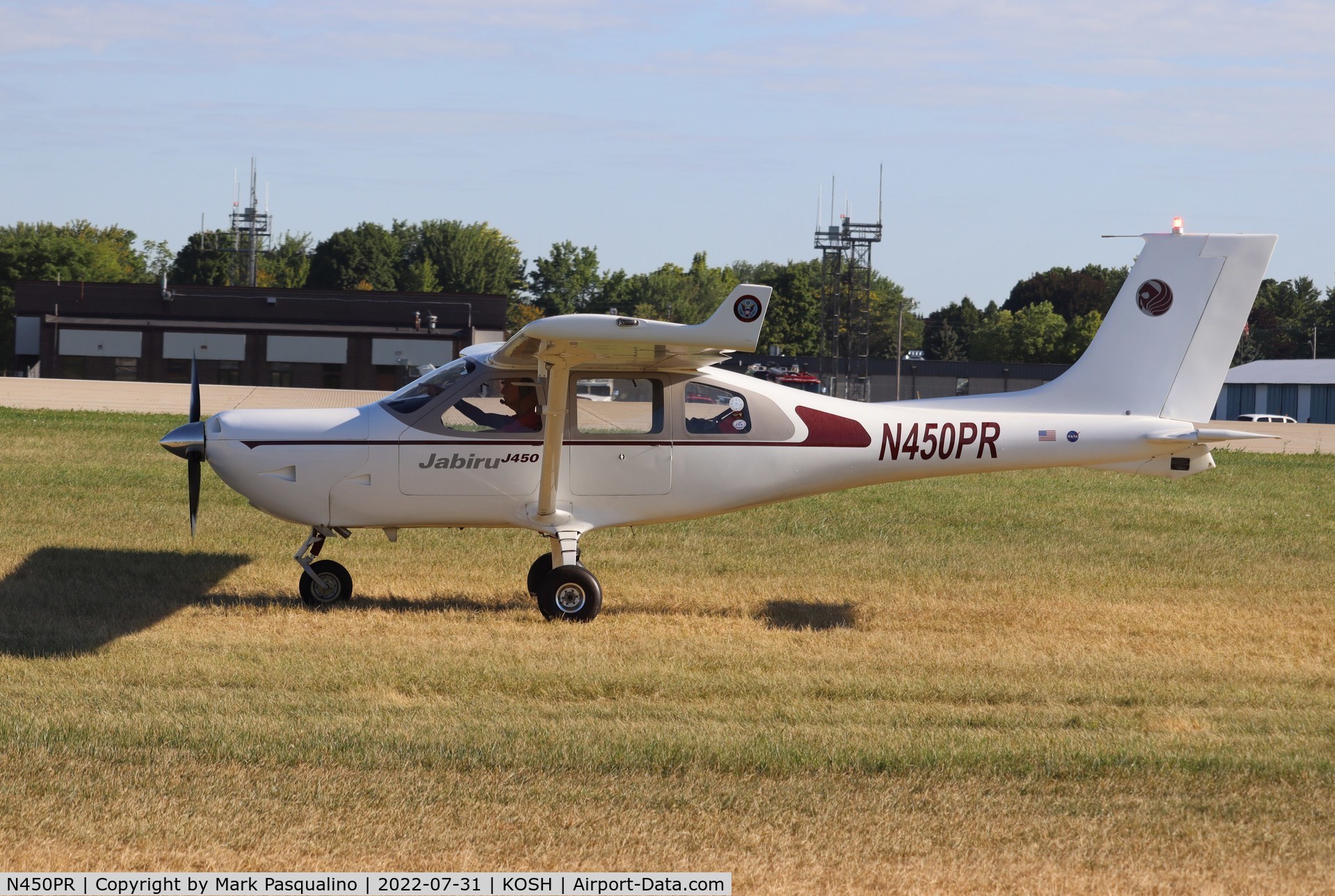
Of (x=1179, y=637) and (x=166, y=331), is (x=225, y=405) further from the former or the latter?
(x=166, y=331)

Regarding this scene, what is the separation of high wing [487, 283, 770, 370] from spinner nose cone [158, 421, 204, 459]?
239 cm

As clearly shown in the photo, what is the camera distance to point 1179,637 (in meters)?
9.59

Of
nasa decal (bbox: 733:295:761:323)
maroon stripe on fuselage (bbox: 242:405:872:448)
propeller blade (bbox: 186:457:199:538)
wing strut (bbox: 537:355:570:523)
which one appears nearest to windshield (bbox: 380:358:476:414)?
wing strut (bbox: 537:355:570:523)

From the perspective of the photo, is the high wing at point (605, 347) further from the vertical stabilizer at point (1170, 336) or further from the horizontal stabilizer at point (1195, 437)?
the horizontal stabilizer at point (1195, 437)

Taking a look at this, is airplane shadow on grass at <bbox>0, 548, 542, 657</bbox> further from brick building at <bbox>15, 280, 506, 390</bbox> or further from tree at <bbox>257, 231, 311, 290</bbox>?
tree at <bbox>257, 231, 311, 290</bbox>

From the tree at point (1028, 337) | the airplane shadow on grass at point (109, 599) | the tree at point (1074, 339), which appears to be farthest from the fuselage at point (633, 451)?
the tree at point (1074, 339)

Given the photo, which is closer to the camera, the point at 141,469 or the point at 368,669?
the point at 368,669

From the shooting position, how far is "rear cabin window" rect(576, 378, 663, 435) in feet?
33.3

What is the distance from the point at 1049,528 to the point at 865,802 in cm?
1032

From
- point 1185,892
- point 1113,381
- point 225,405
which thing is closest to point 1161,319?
point 1113,381

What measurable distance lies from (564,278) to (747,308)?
4444 inches

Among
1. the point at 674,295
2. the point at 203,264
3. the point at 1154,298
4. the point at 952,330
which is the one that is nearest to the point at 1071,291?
the point at 952,330

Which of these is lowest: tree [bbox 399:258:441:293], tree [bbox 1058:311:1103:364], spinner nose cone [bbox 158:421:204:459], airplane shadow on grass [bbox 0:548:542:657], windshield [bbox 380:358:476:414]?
airplane shadow on grass [bbox 0:548:542:657]

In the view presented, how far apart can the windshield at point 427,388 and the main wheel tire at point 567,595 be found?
67.6 inches
